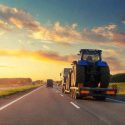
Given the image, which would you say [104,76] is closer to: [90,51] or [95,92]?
[95,92]

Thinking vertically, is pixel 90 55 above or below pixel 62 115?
above

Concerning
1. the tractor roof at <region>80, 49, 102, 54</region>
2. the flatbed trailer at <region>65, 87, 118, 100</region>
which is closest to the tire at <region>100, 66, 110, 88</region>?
the flatbed trailer at <region>65, 87, 118, 100</region>

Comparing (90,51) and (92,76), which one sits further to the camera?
(90,51)

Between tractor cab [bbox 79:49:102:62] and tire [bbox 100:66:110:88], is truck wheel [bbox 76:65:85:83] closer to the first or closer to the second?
tire [bbox 100:66:110:88]

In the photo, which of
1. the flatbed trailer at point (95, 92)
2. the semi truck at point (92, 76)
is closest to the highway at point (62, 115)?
the flatbed trailer at point (95, 92)

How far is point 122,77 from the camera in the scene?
82.9 meters

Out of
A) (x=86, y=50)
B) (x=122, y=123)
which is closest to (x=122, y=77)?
(x=86, y=50)

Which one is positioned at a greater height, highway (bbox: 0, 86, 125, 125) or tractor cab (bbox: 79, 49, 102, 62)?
tractor cab (bbox: 79, 49, 102, 62)

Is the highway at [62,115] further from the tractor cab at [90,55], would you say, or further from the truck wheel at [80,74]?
the tractor cab at [90,55]

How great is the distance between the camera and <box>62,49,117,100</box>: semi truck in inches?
998

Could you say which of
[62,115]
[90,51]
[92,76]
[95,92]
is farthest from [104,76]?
[62,115]

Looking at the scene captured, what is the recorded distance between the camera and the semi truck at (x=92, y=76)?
25.4 metres

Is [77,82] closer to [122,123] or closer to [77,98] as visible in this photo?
[77,98]

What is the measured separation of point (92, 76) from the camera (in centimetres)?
2697
